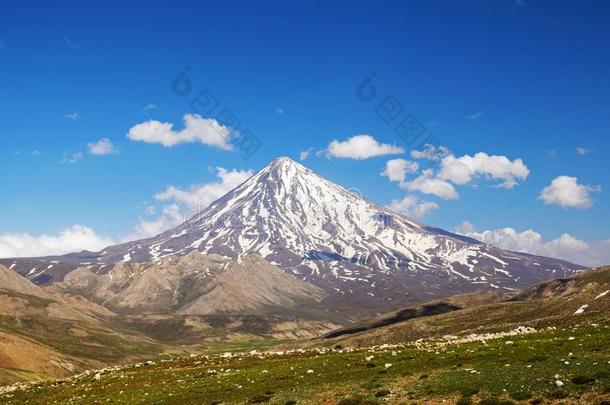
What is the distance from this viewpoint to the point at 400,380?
33438mm

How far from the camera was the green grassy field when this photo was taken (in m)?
27.8

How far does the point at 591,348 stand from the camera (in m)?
34.2

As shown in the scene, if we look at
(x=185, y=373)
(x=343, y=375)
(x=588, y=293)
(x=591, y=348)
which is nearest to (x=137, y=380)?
(x=185, y=373)

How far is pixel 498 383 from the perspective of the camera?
95.2 feet

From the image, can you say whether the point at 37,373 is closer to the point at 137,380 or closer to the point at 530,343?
the point at 137,380

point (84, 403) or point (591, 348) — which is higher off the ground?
point (591, 348)

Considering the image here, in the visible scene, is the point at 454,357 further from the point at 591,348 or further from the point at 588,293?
the point at 588,293

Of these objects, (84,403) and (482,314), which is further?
(482,314)

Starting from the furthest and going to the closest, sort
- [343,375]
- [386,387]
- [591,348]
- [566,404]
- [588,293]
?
[588,293]
[343,375]
[591,348]
[386,387]
[566,404]

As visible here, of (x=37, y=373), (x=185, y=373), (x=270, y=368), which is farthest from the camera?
(x=37, y=373)

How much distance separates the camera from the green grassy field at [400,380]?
27781 mm

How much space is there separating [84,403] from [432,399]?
26151 mm

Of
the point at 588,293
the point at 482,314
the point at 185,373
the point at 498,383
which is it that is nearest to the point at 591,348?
the point at 498,383

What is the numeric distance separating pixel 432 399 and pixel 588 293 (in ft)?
353
